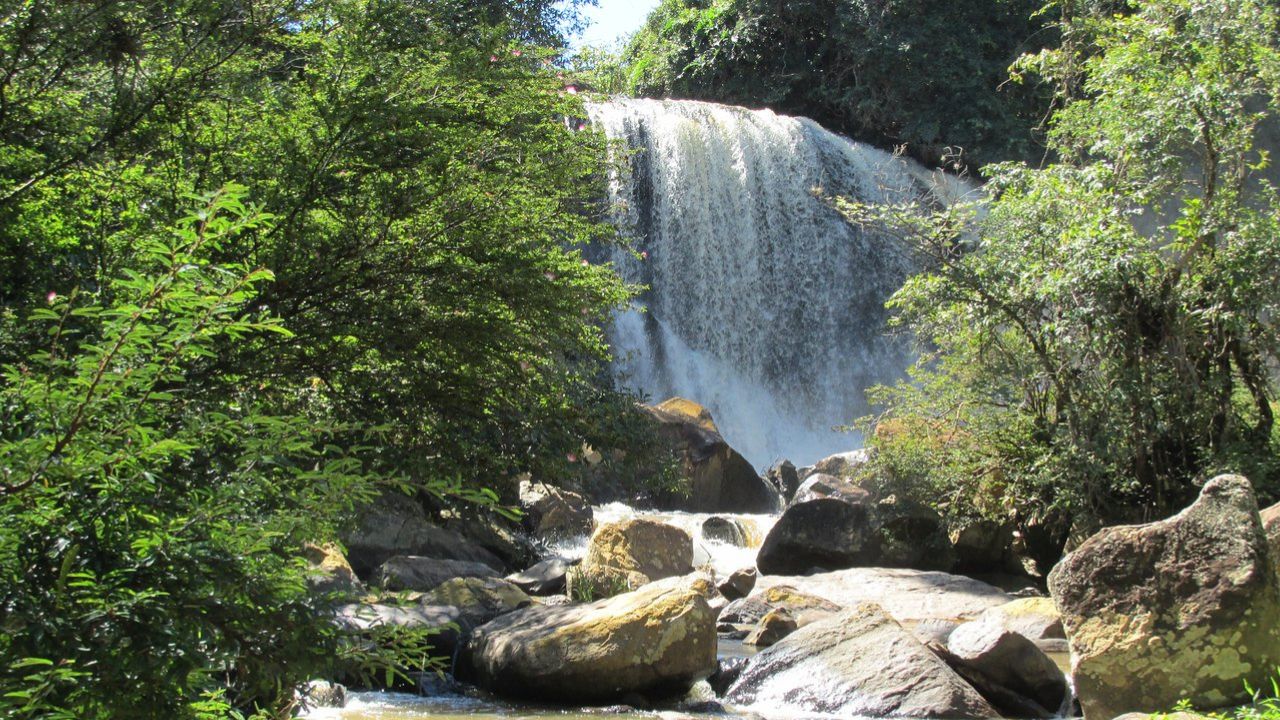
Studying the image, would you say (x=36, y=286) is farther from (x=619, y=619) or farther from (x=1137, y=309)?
(x=1137, y=309)

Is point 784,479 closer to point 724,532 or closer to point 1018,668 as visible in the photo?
point 724,532

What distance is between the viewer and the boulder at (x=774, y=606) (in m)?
11.0

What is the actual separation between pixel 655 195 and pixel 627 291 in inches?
604

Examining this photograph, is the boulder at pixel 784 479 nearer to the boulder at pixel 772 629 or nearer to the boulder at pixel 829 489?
the boulder at pixel 829 489

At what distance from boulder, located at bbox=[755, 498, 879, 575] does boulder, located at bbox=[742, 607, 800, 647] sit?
3965 millimetres

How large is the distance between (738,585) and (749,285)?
39.1 feet

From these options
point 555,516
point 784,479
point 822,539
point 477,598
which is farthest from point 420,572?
point 784,479

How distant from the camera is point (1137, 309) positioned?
1136cm

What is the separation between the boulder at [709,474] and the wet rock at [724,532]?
176 cm

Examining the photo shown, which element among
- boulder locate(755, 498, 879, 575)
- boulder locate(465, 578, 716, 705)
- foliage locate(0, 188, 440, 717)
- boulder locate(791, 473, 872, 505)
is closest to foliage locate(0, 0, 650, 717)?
foliage locate(0, 188, 440, 717)

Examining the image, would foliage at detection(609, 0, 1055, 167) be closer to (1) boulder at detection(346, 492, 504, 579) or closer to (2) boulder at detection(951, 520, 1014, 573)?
(2) boulder at detection(951, 520, 1014, 573)

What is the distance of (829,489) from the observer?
16.7 meters

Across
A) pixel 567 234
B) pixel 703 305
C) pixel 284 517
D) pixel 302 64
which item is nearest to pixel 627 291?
pixel 567 234

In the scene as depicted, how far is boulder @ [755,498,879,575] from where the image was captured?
565 inches
